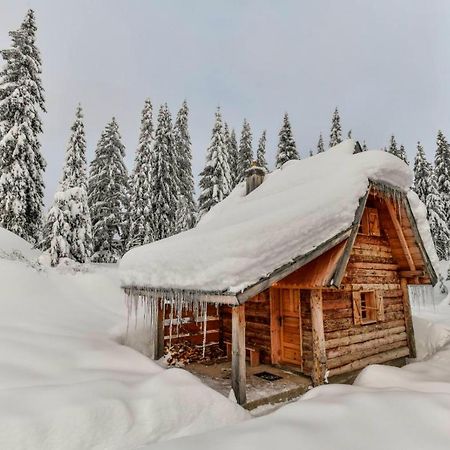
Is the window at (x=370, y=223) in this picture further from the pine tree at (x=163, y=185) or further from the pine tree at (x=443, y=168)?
the pine tree at (x=443, y=168)

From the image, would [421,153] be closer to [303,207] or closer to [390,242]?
[390,242]

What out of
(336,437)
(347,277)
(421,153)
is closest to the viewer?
(336,437)

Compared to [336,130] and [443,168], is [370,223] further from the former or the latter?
[336,130]

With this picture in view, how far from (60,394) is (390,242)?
9.85 metres

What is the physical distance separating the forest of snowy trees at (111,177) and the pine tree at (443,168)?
0.10m

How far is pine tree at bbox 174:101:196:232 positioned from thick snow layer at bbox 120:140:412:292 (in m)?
28.5

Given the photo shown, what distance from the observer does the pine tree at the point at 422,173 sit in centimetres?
3656

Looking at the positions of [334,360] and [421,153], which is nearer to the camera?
[334,360]

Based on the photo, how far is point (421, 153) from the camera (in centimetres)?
3828

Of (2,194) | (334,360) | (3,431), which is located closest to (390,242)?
(334,360)

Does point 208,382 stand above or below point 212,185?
below

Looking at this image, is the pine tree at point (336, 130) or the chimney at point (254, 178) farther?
the pine tree at point (336, 130)

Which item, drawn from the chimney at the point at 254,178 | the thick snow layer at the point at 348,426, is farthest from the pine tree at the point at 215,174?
the thick snow layer at the point at 348,426

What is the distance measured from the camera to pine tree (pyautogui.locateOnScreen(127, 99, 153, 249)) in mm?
28484
